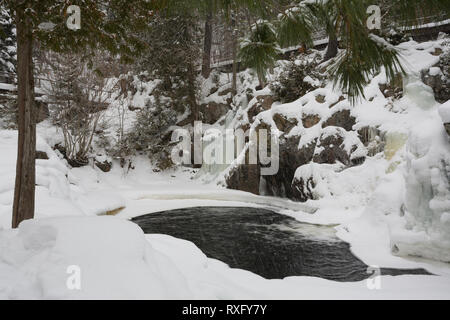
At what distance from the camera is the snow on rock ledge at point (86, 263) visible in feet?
9.73

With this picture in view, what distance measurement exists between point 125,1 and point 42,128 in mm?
15233

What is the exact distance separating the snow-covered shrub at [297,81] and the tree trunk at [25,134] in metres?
10.7

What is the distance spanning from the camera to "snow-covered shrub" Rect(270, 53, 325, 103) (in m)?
13.8

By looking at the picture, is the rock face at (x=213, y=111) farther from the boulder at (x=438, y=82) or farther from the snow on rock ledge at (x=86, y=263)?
the snow on rock ledge at (x=86, y=263)

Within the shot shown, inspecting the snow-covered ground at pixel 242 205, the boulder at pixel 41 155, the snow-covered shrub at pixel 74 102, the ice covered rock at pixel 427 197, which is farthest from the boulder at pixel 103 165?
the ice covered rock at pixel 427 197

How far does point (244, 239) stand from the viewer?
780 centimetres

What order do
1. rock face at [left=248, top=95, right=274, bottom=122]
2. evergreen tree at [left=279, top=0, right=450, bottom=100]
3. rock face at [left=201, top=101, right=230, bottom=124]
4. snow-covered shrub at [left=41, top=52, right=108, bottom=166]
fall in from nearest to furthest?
evergreen tree at [left=279, top=0, right=450, bottom=100] < rock face at [left=248, top=95, right=274, bottom=122] < snow-covered shrub at [left=41, top=52, right=108, bottom=166] < rock face at [left=201, top=101, right=230, bottom=124]

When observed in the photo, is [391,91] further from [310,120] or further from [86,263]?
[86,263]

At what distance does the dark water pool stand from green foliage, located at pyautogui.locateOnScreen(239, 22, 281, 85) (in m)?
3.54

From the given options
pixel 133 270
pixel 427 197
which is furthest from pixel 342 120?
pixel 133 270

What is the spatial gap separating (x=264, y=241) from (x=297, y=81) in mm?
8481

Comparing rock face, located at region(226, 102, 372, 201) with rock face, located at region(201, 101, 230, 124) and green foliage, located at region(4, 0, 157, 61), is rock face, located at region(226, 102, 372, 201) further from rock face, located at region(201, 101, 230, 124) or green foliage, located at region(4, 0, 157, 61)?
green foliage, located at region(4, 0, 157, 61)

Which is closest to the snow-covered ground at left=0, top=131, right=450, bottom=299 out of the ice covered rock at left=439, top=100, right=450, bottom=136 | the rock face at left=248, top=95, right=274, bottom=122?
the ice covered rock at left=439, top=100, right=450, bottom=136

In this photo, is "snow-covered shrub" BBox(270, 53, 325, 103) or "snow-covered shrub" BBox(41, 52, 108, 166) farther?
"snow-covered shrub" BBox(41, 52, 108, 166)
